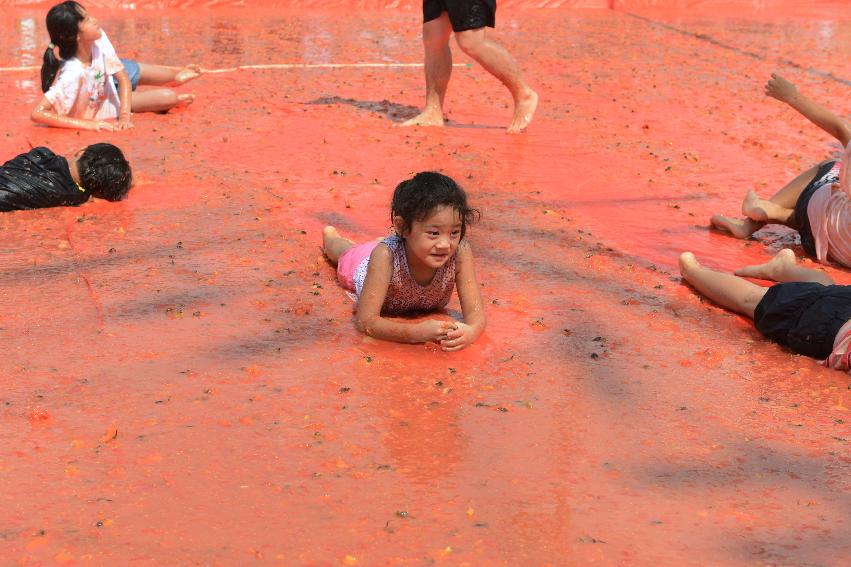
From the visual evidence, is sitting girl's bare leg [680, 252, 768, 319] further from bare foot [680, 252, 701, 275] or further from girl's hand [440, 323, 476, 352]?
girl's hand [440, 323, 476, 352]

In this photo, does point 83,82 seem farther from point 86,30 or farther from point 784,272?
point 784,272

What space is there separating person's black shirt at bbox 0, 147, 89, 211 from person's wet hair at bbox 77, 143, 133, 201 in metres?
0.08

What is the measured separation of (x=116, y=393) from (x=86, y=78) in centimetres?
464

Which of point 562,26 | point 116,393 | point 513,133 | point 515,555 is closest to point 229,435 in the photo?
point 116,393

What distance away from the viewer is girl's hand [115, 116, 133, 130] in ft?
25.0

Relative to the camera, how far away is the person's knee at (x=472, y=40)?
753cm

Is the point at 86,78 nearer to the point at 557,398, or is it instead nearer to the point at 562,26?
the point at 557,398

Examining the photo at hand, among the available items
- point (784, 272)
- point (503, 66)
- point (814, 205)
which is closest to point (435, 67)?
point (503, 66)

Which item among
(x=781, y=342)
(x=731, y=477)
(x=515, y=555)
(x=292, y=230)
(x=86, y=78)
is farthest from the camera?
(x=86, y=78)

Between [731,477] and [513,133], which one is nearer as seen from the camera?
[731,477]

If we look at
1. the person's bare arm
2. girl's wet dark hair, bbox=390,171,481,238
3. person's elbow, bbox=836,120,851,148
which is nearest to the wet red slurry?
the person's bare arm

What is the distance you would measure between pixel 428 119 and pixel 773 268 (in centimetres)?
350

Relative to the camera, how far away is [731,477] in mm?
3238

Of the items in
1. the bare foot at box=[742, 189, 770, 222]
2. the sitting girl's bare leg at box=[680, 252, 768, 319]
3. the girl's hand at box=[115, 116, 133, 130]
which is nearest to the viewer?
the sitting girl's bare leg at box=[680, 252, 768, 319]
